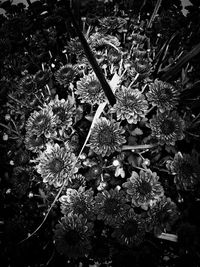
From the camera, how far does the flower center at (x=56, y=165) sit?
1020mm

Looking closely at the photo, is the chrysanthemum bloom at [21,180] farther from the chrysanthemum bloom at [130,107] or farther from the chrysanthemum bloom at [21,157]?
the chrysanthemum bloom at [130,107]

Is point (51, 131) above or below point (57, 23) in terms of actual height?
below

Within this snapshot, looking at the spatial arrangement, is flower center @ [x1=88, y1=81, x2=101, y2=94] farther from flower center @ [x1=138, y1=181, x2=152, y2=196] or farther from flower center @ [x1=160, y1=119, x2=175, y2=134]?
flower center @ [x1=138, y1=181, x2=152, y2=196]

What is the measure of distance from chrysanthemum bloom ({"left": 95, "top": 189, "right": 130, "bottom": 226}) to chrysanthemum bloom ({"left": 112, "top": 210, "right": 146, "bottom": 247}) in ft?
0.09

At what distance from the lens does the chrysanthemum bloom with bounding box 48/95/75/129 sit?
1.09 m

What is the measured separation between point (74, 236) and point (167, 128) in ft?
1.86

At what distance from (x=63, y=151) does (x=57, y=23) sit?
41.0 inches

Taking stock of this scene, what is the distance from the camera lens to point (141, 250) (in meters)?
0.96

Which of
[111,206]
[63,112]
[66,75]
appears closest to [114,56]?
[66,75]

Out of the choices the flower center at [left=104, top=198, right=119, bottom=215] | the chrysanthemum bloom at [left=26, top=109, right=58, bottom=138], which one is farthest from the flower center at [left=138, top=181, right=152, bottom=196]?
the chrysanthemum bloom at [left=26, top=109, right=58, bottom=138]

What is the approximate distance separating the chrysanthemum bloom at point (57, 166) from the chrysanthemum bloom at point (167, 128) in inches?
14.3

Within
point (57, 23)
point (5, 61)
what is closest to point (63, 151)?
point (5, 61)

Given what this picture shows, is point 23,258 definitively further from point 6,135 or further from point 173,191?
point 173,191

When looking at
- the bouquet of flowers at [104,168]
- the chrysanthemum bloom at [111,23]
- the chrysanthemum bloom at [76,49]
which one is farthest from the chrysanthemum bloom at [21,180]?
the chrysanthemum bloom at [111,23]
